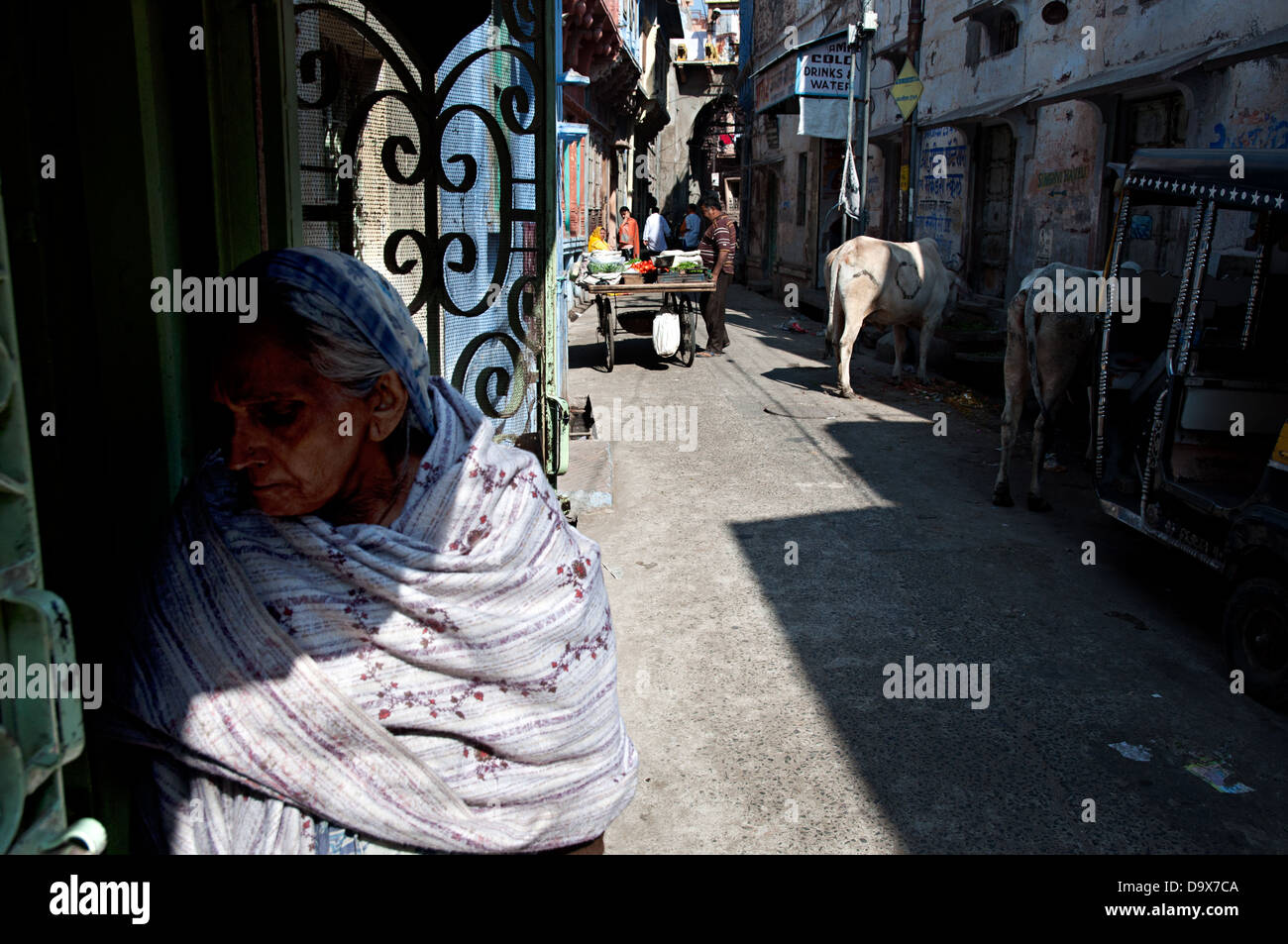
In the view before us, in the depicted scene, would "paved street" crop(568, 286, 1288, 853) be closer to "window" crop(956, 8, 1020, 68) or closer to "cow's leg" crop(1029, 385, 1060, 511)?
"cow's leg" crop(1029, 385, 1060, 511)

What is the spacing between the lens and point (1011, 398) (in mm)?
6844

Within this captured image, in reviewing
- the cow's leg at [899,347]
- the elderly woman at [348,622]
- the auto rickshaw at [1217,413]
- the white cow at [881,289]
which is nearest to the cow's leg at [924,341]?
the white cow at [881,289]

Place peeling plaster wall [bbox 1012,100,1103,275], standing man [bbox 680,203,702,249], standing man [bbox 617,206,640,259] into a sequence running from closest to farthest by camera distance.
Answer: peeling plaster wall [bbox 1012,100,1103,275]
standing man [bbox 680,203,702,249]
standing man [bbox 617,206,640,259]

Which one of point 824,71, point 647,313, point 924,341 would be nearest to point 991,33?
point 824,71

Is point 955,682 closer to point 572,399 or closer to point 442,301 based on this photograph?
point 442,301

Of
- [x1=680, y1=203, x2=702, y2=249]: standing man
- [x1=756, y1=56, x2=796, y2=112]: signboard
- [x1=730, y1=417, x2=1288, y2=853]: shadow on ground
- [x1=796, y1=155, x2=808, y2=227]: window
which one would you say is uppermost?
[x1=756, y1=56, x2=796, y2=112]: signboard

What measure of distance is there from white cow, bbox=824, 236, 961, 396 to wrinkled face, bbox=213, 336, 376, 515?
9.29 metres

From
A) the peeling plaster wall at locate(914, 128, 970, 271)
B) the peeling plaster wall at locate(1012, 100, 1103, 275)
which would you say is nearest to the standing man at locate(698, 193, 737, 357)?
the peeling plaster wall at locate(914, 128, 970, 271)

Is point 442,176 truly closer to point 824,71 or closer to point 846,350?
point 846,350

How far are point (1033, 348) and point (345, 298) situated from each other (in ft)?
19.5

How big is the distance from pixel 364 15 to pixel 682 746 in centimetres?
275

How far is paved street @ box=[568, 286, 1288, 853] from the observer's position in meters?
3.21

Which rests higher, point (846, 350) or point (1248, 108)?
point (1248, 108)

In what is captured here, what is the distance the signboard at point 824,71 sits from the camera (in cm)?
1572
